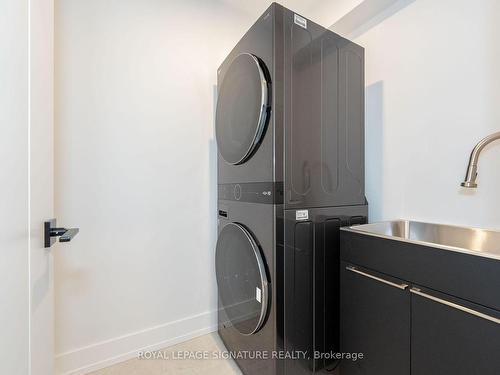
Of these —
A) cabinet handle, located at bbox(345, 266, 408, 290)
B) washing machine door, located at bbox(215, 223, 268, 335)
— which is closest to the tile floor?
washing machine door, located at bbox(215, 223, 268, 335)

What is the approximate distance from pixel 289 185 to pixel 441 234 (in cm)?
91

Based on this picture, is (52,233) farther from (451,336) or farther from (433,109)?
(433,109)

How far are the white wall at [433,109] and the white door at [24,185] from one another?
1766 millimetres

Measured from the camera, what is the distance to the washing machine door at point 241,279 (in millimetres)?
1145

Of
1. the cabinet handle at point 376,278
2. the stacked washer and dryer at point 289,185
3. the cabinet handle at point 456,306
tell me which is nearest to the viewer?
the cabinet handle at point 456,306

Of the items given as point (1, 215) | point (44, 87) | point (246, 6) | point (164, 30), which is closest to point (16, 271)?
point (1, 215)

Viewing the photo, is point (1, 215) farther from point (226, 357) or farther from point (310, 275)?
point (226, 357)

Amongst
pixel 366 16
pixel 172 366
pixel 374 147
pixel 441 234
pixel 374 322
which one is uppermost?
pixel 366 16

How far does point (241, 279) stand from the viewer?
4.38 ft

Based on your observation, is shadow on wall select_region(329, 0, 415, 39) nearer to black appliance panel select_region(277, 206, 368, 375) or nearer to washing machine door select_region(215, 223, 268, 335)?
black appliance panel select_region(277, 206, 368, 375)

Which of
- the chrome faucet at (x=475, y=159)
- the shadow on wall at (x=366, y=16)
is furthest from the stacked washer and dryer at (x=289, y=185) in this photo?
the chrome faucet at (x=475, y=159)

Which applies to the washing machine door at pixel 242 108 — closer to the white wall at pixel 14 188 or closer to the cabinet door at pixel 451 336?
the white wall at pixel 14 188

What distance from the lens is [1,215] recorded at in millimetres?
562

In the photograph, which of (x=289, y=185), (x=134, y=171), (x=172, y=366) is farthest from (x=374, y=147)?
(x=172, y=366)
